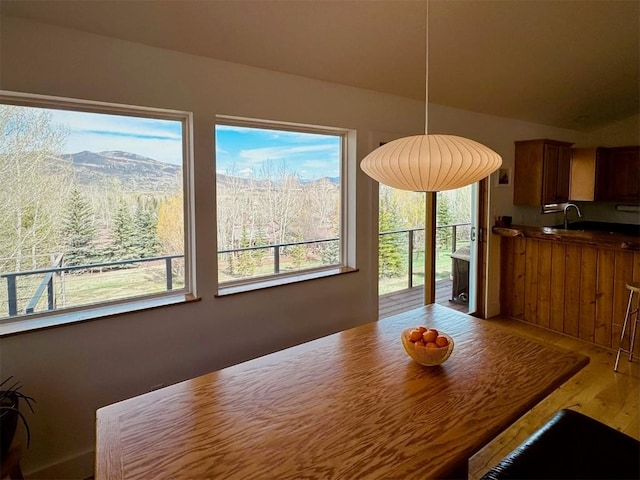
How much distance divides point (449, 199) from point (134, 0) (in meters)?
3.30

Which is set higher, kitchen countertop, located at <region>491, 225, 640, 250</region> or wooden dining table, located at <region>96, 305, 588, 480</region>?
kitchen countertop, located at <region>491, 225, 640, 250</region>

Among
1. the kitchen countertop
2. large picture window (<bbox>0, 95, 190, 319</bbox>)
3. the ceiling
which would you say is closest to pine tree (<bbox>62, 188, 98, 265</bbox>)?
large picture window (<bbox>0, 95, 190, 319</bbox>)

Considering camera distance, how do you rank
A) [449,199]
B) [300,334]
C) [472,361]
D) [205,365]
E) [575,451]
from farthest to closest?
[449,199]
[300,334]
[205,365]
[472,361]
[575,451]

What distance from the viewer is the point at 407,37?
2.46 meters

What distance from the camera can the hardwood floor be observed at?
215cm

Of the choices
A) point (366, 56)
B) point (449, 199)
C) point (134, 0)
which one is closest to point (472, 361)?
point (366, 56)

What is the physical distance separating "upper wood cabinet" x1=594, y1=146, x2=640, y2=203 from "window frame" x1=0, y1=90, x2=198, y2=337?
208 inches

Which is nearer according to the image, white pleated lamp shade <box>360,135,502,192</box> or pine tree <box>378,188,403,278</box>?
white pleated lamp shade <box>360,135,502,192</box>

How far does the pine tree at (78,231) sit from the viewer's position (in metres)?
2.01

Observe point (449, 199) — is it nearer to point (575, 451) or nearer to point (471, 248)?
point (471, 248)

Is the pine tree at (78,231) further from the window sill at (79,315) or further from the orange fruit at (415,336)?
the orange fruit at (415,336)

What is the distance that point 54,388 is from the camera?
189cm

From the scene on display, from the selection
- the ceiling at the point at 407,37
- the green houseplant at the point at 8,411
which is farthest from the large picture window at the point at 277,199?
the green houseplant at the point at 8,411

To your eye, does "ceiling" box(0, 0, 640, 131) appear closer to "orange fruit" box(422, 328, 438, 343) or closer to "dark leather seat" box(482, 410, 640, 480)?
"orange fruit" box(422, 328, 438, 343)
